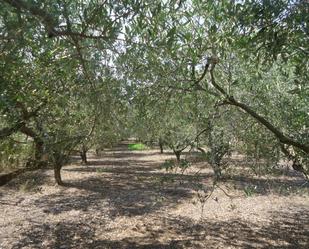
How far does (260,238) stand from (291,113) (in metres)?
3.51

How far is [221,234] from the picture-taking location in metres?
9.12

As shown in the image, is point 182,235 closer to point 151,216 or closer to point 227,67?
point 151,216

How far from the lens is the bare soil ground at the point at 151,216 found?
8531mm

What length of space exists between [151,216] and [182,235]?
180 centimetres

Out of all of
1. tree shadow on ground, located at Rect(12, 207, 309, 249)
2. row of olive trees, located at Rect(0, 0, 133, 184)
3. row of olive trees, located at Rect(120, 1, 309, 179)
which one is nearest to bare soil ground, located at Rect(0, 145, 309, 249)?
tree shadow on ground, located at Rect(12, 207, 309, 249)

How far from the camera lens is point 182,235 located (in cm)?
902

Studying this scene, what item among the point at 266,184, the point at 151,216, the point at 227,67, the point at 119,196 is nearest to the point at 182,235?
the point at 151,216

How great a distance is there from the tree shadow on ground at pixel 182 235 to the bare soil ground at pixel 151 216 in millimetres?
20

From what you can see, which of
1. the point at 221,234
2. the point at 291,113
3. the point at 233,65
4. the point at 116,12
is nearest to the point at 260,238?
the point at 221,234

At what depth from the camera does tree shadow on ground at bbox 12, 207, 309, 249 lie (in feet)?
27.5

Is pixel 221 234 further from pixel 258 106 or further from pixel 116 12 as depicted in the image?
pixel 116 12

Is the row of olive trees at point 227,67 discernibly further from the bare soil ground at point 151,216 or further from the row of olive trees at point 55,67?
the bare soil ground at point 151,216

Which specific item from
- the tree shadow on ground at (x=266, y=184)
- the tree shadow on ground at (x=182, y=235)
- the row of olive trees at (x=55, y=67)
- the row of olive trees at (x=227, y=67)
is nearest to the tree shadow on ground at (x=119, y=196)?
the tree shadow on ground at (x=182, y=235)

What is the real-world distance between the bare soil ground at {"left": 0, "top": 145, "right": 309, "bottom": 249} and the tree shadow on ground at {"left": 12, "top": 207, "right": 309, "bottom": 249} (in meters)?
0.02
